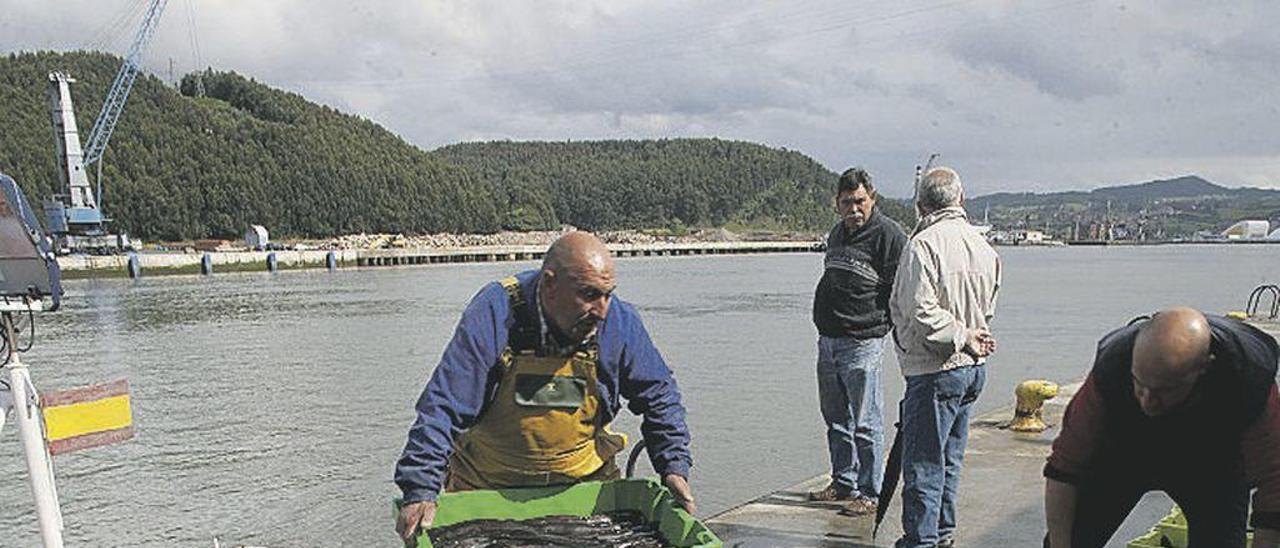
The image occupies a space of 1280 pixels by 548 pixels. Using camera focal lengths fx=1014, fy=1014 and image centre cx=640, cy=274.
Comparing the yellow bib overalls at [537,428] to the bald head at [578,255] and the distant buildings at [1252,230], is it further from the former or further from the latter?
the distant buildings at [1252,230]

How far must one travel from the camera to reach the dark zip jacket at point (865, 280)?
5238 millimetres

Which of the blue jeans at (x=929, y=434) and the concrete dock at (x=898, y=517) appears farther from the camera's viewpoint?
the concrete dock at (x=898, y=517)

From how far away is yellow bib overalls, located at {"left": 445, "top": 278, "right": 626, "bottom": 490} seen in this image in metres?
3.16

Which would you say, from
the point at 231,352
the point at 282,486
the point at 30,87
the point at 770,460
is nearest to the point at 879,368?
the point at 770,460

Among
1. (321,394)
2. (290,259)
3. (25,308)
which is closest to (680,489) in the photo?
(25,308)

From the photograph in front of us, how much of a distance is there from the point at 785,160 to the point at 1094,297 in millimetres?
156358

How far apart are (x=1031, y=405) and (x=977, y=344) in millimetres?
3903

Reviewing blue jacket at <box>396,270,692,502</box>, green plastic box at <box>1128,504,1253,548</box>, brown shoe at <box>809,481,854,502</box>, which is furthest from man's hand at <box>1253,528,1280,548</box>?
brown shoe at <box>809,481,854,502</box>

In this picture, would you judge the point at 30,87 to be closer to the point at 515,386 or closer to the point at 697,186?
the point at 697,186

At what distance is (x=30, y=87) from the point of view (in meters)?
123

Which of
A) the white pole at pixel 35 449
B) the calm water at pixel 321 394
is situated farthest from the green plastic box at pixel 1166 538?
the calm water at pixel 321 394

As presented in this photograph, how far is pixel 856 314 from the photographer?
5250 mm

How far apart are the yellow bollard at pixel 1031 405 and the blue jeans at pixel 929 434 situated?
351 centimetres

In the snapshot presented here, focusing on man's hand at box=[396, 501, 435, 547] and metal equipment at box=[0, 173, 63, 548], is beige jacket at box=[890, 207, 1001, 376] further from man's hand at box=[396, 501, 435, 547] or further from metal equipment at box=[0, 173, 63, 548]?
metal equipment at box=[0, 173, 63, 548]
